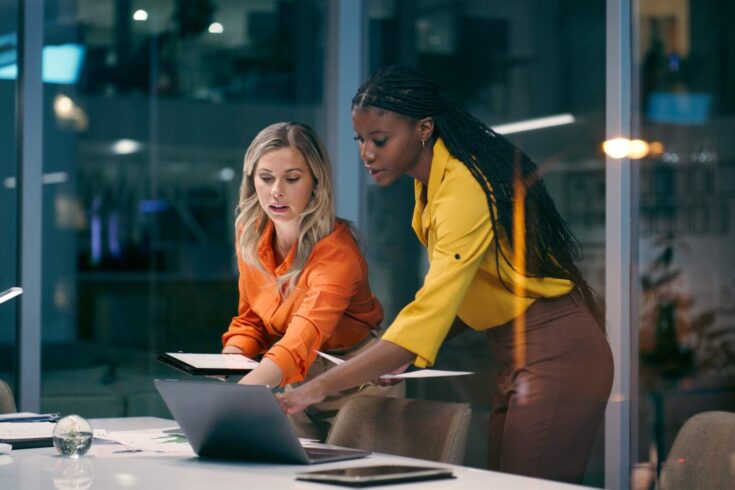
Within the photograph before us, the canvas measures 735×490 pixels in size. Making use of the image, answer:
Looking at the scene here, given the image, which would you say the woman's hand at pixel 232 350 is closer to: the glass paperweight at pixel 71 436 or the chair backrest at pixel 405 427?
the chair backrest at pixel 405 427

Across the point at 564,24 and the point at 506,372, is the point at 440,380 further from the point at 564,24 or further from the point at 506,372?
the point at 506,372

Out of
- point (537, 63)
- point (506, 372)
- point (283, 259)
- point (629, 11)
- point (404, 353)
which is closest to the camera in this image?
point (404, 353)

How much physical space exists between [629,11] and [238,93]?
6.68 ft

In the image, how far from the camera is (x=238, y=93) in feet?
17.3

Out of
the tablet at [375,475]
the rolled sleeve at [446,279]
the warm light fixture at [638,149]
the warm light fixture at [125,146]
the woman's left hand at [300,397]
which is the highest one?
the warm light fixture at [125,146]

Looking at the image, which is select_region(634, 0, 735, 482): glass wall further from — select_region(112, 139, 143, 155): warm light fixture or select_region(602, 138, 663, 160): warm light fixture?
select_region(112, 139, 143, 155): warm light fixture

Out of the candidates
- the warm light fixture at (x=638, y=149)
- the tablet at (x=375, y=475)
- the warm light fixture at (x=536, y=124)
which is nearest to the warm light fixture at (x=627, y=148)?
the warm light fixture at (x=638, y=149)

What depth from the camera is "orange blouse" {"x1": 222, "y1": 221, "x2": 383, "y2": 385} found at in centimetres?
286

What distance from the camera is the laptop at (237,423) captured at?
84.0 inches

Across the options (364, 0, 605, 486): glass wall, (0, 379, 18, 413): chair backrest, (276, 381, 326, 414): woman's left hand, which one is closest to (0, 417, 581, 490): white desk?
(276, 381, 326, 414): woman's left hand

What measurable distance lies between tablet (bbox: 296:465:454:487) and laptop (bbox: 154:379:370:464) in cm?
12

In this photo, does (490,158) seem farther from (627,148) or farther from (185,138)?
(185,138)

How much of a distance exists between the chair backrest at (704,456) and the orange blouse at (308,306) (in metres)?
0.96

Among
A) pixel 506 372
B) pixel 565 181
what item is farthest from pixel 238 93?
pixel 506 372
